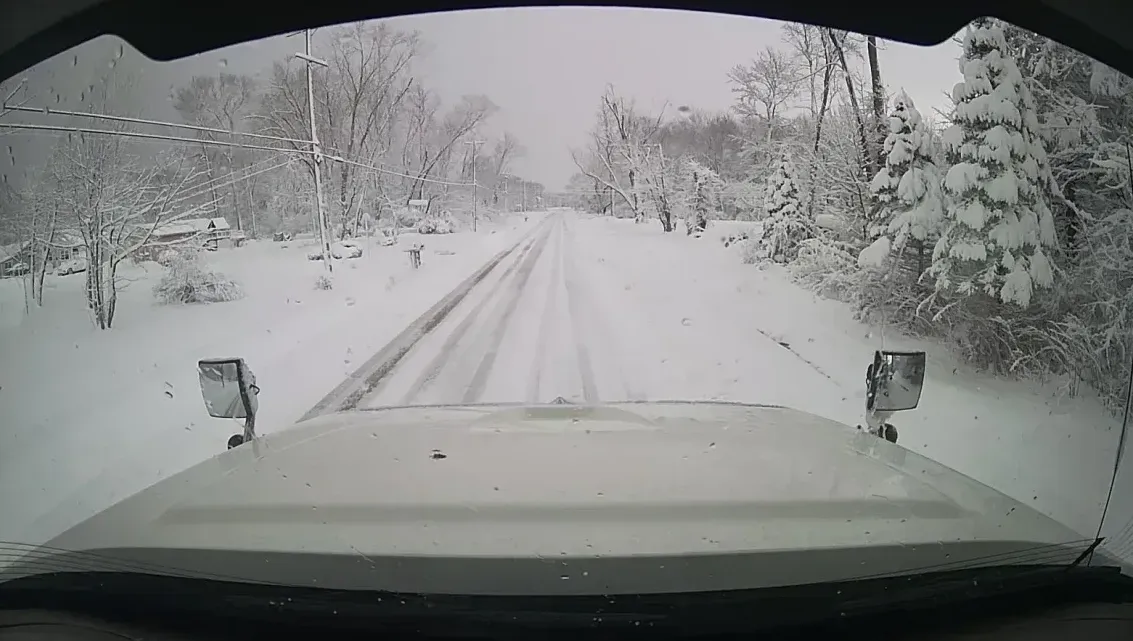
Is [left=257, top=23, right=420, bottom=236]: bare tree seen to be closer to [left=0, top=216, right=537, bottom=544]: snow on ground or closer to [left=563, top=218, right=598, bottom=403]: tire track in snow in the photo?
[left=0, top=216, right=537, bottom=544]: snow on ground

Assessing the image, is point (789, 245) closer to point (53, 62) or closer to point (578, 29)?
point (578, 29)

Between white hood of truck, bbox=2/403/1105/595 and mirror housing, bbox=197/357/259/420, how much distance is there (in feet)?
0.69

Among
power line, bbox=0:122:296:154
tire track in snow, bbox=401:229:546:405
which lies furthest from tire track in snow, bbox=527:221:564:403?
power line, bbox=0:122:296:154

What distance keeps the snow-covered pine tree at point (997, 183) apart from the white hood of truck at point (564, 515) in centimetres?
371

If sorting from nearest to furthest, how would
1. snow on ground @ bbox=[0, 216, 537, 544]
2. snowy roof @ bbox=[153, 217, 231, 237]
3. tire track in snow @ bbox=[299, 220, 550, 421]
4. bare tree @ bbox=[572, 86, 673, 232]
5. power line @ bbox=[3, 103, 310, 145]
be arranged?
power line @ bbox=[3, 103, 310, 145] < snow on ground @ bbox=[0, 216, 537, 544] < bare tree @ bbox=[572, 86, 673, 232] < tire track in snow @ bbox=[299, 220, 550, 421] < snowy roof @ bbox=[153, 217, 231, 237]

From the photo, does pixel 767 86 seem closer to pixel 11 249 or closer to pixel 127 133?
pixel 127 133

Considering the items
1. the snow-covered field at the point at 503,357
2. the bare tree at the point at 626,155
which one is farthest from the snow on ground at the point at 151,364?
the bare tree at the point at 626,155

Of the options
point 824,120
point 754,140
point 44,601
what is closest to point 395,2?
point 44,601

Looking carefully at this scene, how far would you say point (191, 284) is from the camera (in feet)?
20.9

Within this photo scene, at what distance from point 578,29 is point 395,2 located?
124cm

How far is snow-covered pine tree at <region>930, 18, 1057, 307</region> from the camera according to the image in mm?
5914

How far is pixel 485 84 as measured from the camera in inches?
196

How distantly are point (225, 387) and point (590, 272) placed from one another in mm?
7106

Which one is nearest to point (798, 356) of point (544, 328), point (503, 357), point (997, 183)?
point (997, 183)
